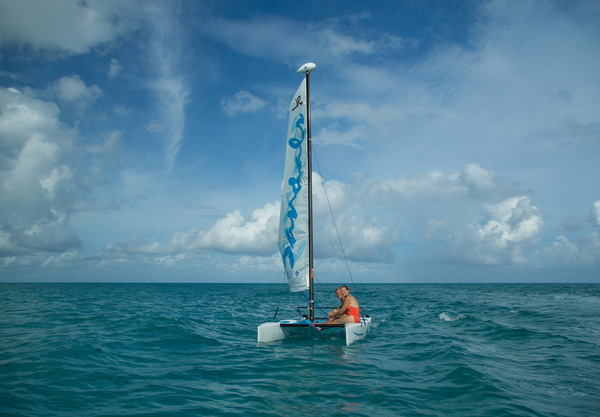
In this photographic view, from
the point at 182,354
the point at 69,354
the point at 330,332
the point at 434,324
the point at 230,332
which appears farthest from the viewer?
the point at 434,324

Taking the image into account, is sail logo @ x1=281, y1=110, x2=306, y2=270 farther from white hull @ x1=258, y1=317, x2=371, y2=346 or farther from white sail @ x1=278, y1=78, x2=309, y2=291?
white hull @ x1=258, y1=317, x2=371, y2=346

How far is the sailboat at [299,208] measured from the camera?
13.6 meters

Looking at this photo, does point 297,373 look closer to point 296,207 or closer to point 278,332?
point 278,332

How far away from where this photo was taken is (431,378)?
8648mm

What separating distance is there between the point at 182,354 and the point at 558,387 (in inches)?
404

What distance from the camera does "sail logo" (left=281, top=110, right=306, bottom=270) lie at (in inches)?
541

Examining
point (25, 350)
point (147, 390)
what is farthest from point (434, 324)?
point (25, 350)

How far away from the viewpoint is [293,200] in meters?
13.8

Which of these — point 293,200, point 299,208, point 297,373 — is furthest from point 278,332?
point 293,200

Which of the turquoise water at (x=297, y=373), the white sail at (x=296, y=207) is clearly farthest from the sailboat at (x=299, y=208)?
the turquoise water at (x=297, y=373)

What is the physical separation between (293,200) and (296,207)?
0.97 feet

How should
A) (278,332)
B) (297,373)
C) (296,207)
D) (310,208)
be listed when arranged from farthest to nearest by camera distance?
(296,207) < (310,208) < (278,332) < (297,373)

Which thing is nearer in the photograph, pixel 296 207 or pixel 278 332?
pixel 278 332

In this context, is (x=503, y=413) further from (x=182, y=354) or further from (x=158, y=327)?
(x=158, y=327)
